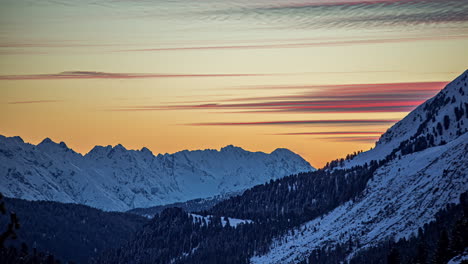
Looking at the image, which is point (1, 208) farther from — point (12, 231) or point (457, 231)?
point (457, 231)

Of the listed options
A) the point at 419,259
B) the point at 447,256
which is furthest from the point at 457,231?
the point at 419,259

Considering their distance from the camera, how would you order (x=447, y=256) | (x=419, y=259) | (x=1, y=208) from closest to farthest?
(x=1, y=208) < (x=447, y=256) < (x=419, y=259)

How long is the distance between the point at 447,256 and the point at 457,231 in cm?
392

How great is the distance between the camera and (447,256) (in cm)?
11638

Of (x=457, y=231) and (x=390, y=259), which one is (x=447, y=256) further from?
(x=390, y=259)

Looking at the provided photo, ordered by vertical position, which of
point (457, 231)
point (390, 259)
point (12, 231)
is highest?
point (12, 231)

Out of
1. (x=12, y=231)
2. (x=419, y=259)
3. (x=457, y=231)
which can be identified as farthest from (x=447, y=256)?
(x=12, y=231)

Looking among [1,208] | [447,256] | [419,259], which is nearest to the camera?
[1,208]

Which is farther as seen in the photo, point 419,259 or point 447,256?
point 419,259

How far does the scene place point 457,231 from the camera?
118 m

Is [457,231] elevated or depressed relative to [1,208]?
depressed

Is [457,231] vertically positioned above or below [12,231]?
below

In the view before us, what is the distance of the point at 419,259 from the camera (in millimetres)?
132875

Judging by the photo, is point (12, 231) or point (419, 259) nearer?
point (12, 231)
